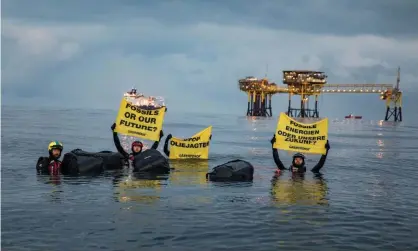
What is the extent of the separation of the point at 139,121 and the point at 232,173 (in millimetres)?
6445

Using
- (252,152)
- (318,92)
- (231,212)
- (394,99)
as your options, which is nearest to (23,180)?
(231,212)

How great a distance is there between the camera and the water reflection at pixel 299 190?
16172mm

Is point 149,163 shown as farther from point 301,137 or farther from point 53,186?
point 301,137

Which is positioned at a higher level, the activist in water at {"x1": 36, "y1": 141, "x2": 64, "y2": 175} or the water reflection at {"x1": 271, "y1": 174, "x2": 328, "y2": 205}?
the activist in water at {"x1": 36, "y1": 141, "x2": 64, "y2": 175}

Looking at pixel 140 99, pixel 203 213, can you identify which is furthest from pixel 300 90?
pixel 203 213

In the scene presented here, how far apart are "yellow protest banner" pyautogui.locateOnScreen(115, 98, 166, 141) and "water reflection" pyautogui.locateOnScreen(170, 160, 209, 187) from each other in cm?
195

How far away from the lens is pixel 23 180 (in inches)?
747

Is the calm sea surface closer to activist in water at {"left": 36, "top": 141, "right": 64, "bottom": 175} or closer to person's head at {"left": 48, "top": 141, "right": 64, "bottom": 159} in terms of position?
activist in water at {"left": 36, "top": 141, "right": 64, "bottom": 175}

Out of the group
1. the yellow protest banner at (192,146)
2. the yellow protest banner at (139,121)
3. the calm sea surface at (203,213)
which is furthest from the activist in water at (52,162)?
the yellow protest banner at (192,146)

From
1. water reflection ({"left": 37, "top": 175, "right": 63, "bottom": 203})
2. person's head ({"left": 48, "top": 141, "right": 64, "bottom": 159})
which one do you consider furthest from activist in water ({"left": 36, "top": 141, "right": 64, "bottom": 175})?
water reflection ({"left": 37, "top": 175, "right": 63, "bottom": 203})

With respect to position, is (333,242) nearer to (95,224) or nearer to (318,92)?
(95,224)

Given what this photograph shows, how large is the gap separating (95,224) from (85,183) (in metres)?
6.10

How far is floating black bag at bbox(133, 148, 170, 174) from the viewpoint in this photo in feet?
68.6

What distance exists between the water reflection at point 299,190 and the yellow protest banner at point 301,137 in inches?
52.6
